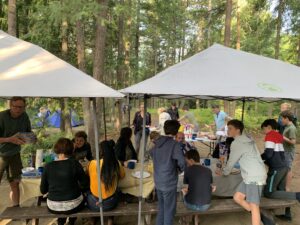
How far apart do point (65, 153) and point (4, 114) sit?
150 cm

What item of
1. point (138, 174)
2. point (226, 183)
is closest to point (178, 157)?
point (138, 174)

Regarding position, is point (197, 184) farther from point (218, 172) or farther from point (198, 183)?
point (218, 172)

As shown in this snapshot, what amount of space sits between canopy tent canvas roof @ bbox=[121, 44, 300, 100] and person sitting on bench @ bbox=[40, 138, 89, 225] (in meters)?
1.10

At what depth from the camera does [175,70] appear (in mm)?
3961

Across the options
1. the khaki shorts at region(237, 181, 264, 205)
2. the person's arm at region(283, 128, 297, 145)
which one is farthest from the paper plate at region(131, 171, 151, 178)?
the person's arm at region(283, 128, 297, 145)

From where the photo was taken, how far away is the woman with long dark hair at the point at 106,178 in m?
3.64

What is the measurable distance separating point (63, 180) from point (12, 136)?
1.29 metres

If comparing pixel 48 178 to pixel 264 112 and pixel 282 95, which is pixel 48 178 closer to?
pixel 282 95

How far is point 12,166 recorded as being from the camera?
4.39m

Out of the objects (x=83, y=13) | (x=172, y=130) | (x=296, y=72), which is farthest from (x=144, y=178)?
(x=83, y=13)

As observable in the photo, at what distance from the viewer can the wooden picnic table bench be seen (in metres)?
3.73

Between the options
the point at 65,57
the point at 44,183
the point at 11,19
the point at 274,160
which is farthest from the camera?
the point at 65,57

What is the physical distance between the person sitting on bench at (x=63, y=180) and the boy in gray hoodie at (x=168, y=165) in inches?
39.0

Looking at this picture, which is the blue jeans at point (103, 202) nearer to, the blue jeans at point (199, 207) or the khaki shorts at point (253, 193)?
the blue jeans at point (199, 207)
